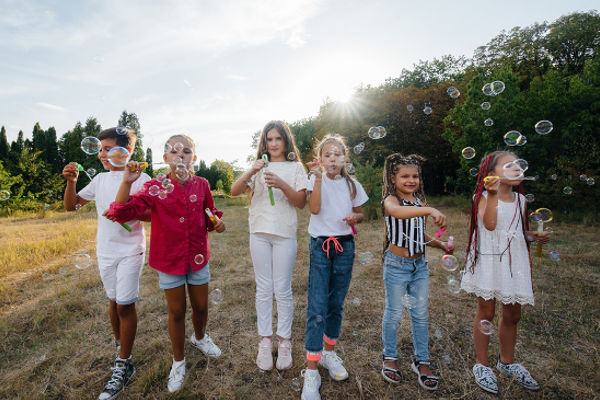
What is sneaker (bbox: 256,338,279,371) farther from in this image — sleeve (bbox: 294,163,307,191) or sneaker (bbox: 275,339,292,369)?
sleeve (bbox: 294,163,307,191)

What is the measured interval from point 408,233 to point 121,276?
2.36m

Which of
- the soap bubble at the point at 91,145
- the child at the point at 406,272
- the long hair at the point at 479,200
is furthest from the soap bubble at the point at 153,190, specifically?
the long hair at the point at 479,200

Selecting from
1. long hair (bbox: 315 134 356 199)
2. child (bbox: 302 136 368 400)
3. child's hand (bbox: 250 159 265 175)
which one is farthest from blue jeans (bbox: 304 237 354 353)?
child's hand (bbox: 250 159 265 175)

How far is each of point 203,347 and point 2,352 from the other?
7.15 ft

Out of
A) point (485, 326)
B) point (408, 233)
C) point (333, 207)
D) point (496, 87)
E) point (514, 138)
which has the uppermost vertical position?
point (496, 87)

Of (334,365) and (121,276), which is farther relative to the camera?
(334,365)

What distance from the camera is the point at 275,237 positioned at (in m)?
2.66

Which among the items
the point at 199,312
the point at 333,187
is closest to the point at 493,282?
the point at 333,187

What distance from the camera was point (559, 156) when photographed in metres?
10.6

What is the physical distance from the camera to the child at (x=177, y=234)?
2396 mm

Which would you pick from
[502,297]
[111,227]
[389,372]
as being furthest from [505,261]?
[111,227]

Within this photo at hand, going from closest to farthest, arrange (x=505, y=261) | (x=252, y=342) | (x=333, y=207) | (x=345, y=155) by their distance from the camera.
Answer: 1. (x=505, y=261)
2. (x=333, y=207)
3. (x=345, y=155)
4. (x=252, y=342)

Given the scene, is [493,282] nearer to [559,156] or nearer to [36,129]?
[559,156]

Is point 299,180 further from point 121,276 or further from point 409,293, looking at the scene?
point 121,276
